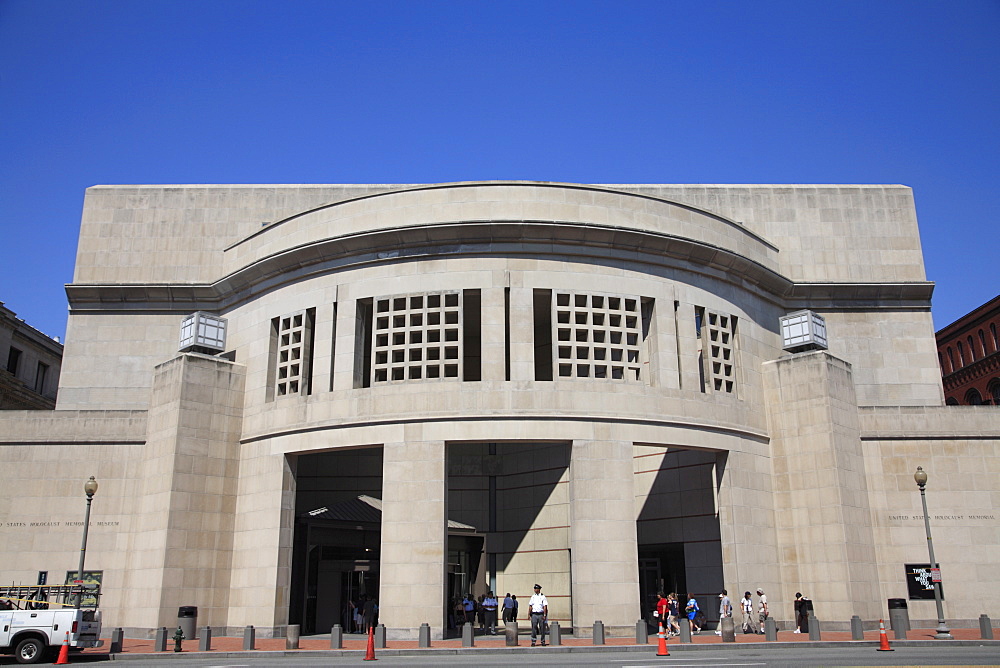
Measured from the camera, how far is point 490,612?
30.3 metres

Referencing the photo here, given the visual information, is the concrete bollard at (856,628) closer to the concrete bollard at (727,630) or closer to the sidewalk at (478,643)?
the sidewalk at (478,643)

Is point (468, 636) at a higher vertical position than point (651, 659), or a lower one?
higher

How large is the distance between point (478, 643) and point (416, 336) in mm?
10510

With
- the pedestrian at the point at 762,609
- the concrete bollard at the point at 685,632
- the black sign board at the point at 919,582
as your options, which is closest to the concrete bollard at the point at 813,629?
the pedestrian at the point at 762,609

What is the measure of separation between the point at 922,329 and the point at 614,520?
20.3 meters

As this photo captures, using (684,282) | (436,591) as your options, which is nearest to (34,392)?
(436,591)

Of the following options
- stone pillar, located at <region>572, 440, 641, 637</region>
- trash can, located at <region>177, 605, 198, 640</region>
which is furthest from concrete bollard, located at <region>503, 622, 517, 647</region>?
trash can, located at <region>177, 605, 198, 640</region>

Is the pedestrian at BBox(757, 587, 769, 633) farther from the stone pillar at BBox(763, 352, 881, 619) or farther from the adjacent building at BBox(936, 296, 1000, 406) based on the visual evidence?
the adjacent building at BBox(936, 296, 1000, 406)

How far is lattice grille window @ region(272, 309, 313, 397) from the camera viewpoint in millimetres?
30812

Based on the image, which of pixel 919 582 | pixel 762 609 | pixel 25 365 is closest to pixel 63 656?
pixel 762 609

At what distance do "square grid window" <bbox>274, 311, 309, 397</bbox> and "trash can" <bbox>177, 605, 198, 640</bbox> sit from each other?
26.2 ft

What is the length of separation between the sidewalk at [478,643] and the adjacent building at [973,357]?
4027 centimetres

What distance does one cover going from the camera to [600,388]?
28.8m

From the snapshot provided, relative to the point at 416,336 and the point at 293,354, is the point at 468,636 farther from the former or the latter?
the point at 293,354
